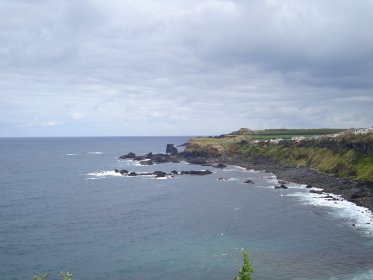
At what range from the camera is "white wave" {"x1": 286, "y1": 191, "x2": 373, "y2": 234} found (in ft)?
231

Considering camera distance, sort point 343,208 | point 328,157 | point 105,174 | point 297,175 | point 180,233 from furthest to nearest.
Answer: point 105,174 < point 328,157 < point 297,175 < point 343,208 < point 180,233

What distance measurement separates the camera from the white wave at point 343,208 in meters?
70.5

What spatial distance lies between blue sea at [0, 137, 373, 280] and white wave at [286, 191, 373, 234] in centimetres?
20

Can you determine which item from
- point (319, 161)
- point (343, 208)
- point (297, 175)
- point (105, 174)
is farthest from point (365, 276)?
point (105, 174)

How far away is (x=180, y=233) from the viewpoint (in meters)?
67.6

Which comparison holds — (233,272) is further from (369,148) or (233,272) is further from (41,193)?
(369,148)

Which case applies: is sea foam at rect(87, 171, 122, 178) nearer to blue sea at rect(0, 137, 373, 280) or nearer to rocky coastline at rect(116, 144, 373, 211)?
rocky coastline at rect(116, 144, 373, 211)

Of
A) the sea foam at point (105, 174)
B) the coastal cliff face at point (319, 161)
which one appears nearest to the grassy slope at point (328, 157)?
the coastal cliff face at point (319, 161)

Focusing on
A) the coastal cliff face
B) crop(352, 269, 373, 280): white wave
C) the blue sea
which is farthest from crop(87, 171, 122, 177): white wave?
crop(352, 269, 373, 280): white wave

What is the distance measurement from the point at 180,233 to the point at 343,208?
37.7 meters

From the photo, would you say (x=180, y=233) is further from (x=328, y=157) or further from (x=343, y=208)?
(x=328, y=157)

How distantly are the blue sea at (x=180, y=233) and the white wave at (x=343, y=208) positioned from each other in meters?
0.20

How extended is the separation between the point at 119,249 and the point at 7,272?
15.4 metres

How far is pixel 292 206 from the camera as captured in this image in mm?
87312
